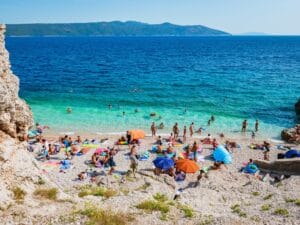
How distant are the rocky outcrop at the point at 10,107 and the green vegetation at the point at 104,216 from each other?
5.92 meters

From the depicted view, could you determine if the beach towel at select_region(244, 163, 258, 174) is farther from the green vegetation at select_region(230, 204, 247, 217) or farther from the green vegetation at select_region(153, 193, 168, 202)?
the green vegetation at select_region(153, 193, 168, 202)

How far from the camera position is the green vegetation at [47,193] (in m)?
14.8

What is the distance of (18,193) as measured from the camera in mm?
14359

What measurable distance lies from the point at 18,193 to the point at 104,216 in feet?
12.8

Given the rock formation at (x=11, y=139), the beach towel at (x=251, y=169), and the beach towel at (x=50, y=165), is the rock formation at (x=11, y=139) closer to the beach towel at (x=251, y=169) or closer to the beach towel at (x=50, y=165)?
the beach towel at (x=50, y=165)

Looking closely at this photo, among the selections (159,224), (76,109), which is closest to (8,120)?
(159,224)

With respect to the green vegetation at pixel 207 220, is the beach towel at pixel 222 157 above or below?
below

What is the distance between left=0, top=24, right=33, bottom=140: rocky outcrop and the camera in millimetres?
15992

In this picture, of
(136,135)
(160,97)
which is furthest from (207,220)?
(160,97)

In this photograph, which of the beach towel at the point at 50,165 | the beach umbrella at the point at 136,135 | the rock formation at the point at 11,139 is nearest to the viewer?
the rock formation at the point at 11,139

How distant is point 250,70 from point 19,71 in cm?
5400

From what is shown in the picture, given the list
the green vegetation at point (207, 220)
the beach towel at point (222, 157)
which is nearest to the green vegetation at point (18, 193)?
the green vegetation at point (207, 220)

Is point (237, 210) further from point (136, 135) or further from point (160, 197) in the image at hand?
point (136, 135)

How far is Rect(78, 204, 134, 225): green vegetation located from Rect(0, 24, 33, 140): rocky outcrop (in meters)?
5.92
